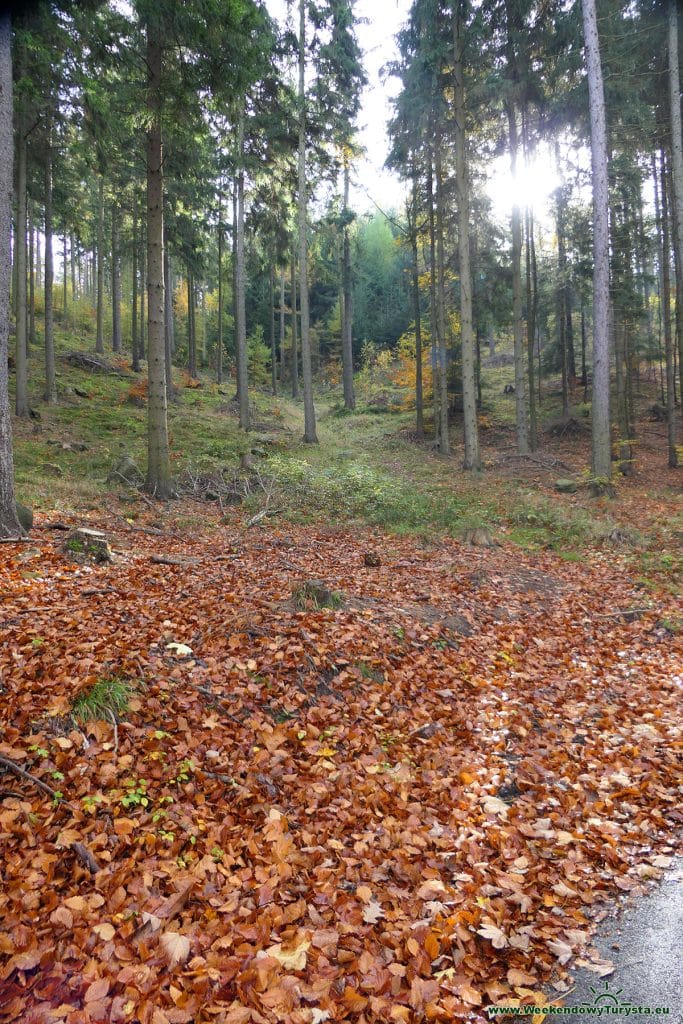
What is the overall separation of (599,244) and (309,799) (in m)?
14.3

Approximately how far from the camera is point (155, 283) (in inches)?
445

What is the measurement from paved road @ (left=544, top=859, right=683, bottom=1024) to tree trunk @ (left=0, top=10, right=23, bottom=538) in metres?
7.56

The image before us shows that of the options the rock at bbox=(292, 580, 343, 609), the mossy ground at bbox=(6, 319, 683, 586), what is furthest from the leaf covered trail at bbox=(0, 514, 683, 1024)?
the mossy ground at bbox=(6, 319, 683, 586)

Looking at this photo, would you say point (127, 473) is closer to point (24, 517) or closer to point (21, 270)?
point (24, 517)

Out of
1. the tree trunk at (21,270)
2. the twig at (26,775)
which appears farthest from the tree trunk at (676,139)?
the tree trunk at (21,270)

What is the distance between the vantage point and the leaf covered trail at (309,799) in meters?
2.50

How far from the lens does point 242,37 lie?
9.64 m

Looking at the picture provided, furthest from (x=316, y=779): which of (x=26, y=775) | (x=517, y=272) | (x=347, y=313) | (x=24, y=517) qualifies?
(x=347, y=313)

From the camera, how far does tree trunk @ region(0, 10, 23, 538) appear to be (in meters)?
6.46

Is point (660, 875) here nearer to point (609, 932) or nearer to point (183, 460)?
point (609, 932)

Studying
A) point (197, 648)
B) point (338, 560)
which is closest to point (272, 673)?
point (197, 648)

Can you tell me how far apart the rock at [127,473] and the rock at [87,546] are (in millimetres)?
5095

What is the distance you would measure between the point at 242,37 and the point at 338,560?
9636mm

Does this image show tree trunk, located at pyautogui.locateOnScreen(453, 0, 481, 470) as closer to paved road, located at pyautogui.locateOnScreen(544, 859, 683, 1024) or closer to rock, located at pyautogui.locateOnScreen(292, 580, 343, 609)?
rock, located at pyautogui.locateOnScreen(292, 580, 343, 609)
